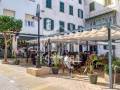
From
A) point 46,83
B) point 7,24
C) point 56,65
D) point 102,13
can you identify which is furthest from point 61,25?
point 46,83

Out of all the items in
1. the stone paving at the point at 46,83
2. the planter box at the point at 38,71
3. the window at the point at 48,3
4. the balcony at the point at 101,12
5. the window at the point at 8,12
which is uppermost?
the window at the point at 48,3

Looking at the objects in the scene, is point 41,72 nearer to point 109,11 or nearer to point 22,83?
point 22,83

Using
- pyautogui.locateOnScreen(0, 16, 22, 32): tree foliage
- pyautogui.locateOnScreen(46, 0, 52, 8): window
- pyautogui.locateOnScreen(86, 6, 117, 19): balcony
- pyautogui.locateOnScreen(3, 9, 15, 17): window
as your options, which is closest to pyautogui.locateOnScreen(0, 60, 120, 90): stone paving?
pyautogui.locateOnScreen(0, 16, 22, 32): tree foliage

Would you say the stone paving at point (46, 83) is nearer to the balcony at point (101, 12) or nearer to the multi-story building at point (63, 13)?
the multi-story building at point (63, 13)

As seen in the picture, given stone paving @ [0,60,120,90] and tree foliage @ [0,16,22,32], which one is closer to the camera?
stone paving @ [0,60,120,90]

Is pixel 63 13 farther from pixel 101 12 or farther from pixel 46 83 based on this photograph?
pixel 46 83

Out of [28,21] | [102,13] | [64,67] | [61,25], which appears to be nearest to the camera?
[64,67]

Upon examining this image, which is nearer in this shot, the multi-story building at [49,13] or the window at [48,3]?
the multi-story building at [49,13]

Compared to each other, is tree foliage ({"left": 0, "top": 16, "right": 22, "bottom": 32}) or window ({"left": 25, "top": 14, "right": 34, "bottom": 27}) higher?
window ({"left": 25, "top": 14, "right": 34, "bottom": 27})

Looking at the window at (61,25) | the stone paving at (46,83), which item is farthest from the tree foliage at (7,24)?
the window at (61,25)

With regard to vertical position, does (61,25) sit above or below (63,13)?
below

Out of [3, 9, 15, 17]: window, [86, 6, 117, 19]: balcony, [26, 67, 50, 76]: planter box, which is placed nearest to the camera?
[26, 67, 50, 76]: planter box

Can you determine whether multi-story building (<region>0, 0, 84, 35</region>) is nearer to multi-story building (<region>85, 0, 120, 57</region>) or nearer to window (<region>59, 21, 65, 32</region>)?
window (<region>59, 21, 65, 32</region>)

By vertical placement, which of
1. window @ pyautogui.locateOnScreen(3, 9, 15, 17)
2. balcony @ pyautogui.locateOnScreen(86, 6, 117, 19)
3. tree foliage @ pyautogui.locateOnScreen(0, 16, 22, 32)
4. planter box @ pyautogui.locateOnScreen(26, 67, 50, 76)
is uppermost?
balcony @ pyautogui.locateOnScreen(86, 6, 117, 19)
